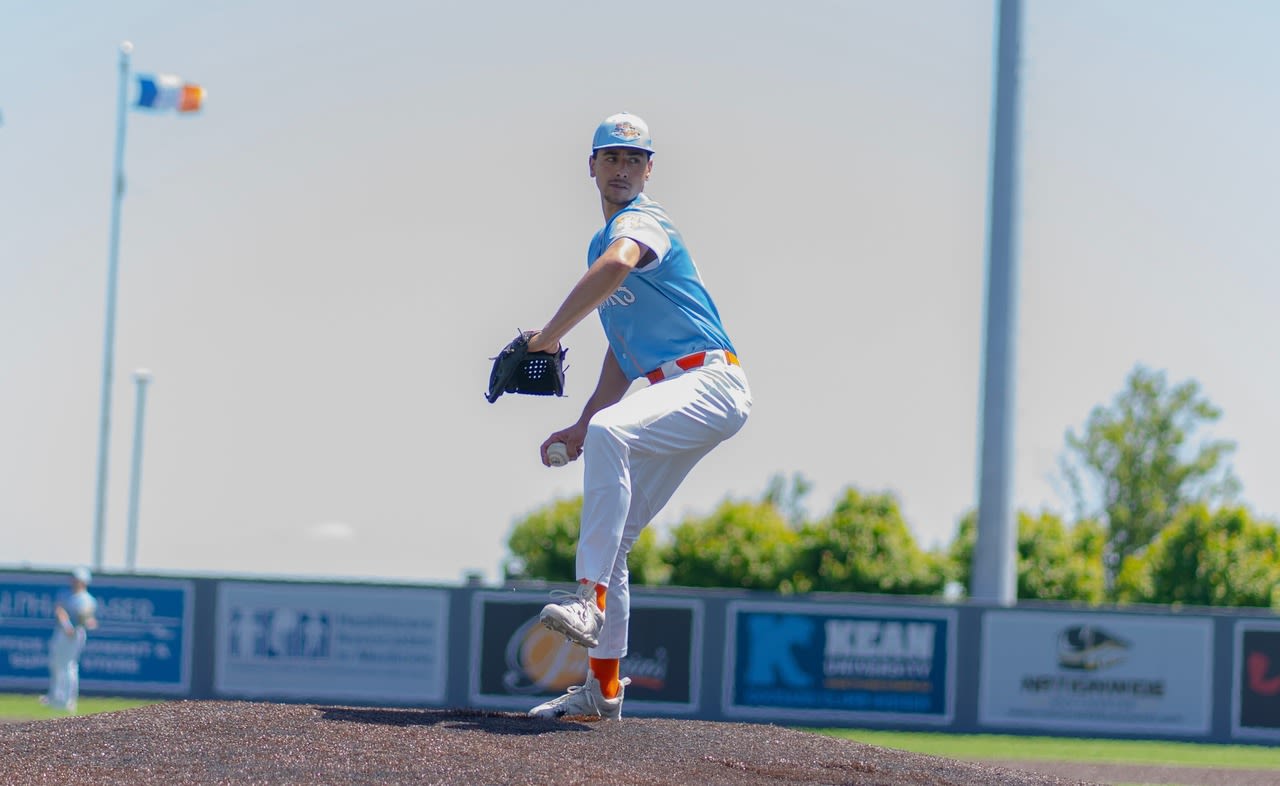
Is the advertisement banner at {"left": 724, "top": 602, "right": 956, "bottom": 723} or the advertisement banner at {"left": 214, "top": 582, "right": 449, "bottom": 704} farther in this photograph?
the advertisement banner at {"left": 214, "top": 582, "right": 449, "bottom": 704}

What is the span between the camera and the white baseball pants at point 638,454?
6.11 metres

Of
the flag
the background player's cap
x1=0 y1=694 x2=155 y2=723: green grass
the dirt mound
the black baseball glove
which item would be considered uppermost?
the flag

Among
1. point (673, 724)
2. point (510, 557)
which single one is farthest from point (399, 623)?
point (510, 557)

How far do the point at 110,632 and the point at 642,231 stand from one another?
1434cm

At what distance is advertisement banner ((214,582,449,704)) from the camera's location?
59.8ft

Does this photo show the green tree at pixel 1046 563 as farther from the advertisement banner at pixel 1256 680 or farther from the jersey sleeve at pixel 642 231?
the jersey sleeve at pixel 642 231

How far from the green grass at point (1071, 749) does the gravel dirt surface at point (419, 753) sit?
837 cm

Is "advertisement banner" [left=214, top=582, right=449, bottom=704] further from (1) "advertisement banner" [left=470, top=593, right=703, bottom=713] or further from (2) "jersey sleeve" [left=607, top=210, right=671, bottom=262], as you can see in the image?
(2) "jersey sleeve" [left=607, top=210, right=671, bottom=262]

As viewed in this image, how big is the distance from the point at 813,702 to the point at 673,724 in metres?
11.4

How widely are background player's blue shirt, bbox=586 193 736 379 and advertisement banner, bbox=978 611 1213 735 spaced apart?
40.6 ft

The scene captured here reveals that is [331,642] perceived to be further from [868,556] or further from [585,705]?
[868,556]

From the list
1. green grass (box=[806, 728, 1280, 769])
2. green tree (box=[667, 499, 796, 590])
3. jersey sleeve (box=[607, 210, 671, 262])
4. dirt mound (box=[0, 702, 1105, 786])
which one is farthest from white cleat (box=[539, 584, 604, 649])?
green tree (box=[667, 499, 796, 590])

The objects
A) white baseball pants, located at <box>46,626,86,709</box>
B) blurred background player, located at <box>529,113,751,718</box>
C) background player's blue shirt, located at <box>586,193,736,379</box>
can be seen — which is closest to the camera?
blurred background player, located at <box>529,113,751,718</box>

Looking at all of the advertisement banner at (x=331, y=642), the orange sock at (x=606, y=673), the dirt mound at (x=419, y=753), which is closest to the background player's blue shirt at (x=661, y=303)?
the orange sock at (x=606, y=673)
